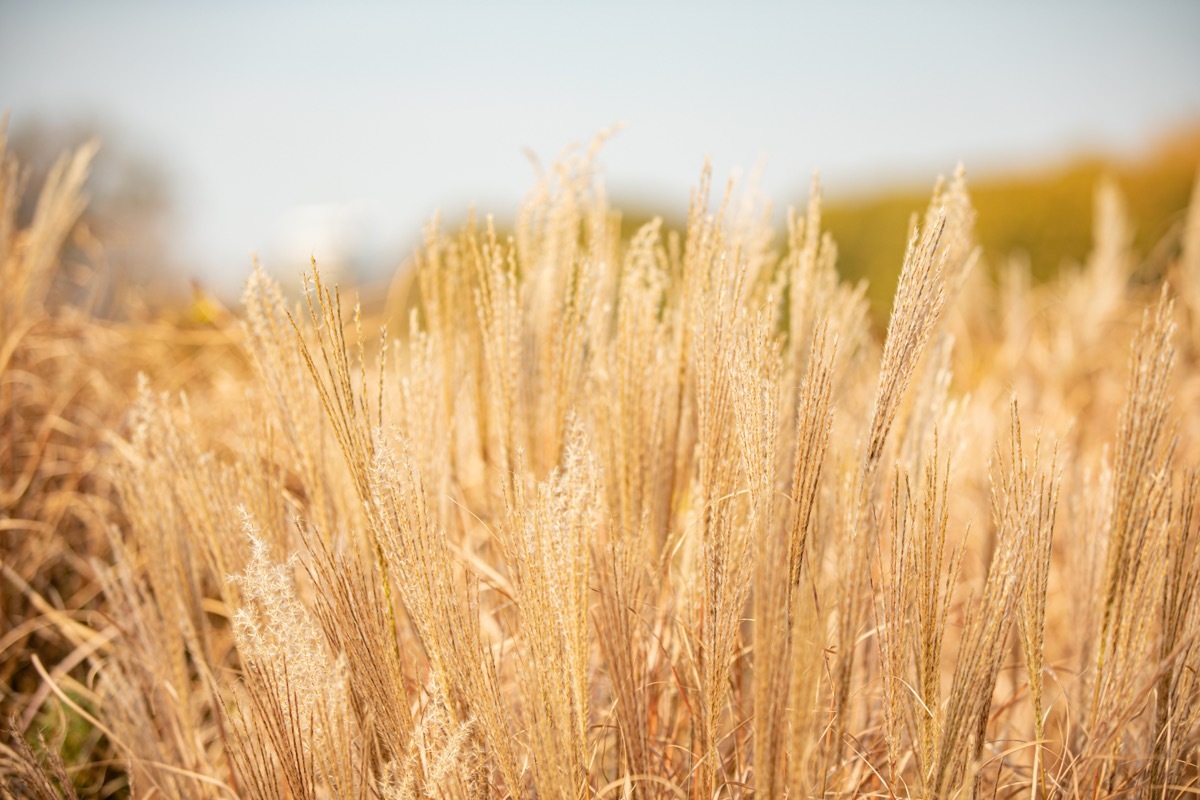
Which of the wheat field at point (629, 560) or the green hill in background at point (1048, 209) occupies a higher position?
the green hill in background at point (1048, 209)

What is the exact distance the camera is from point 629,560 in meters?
1.23

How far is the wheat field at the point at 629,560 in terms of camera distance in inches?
42.3

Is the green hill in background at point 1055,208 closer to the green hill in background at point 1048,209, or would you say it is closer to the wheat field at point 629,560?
the green hill in background at point 1048,209

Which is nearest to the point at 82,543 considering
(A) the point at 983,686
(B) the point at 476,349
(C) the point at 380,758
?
(B) the point at 476,349

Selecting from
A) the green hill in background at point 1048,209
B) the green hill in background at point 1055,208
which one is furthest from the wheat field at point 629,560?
the green hill in background at point 1055,208

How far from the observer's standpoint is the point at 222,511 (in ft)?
4.69

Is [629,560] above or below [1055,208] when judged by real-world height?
below

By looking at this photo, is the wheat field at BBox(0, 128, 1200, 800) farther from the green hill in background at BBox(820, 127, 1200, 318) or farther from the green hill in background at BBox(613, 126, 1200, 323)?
the green hill in background at BBox(820, 127, 1200, 318)

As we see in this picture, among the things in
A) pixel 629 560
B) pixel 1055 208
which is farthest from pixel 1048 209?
pixel 629 560

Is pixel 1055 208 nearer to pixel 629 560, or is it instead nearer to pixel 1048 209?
pixel 1048 209

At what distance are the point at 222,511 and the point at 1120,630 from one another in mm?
1552

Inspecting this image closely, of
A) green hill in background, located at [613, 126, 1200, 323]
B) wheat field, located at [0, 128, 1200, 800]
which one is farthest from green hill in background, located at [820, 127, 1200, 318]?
wheat field, located at [0, 128, 1200, 800]

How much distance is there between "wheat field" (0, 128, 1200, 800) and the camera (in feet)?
3.53

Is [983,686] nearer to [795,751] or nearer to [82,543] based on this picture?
[795,751]
